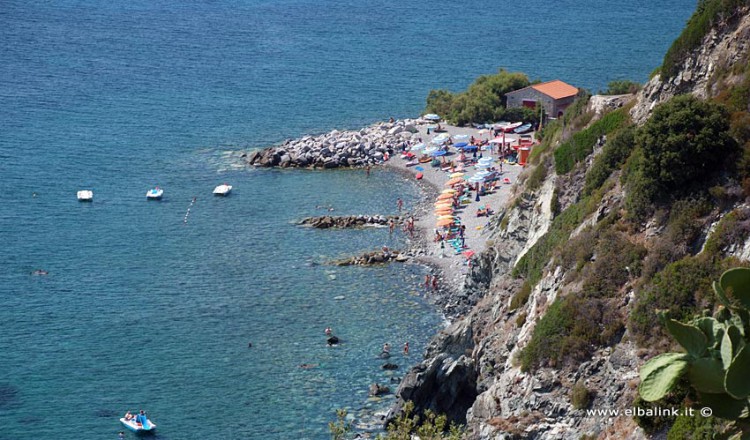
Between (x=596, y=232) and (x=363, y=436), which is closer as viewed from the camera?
(x=596, y=232)

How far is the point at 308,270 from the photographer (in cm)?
8025

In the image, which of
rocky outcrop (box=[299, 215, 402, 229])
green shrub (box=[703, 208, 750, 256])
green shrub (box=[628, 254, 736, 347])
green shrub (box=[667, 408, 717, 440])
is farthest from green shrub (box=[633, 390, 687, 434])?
rocky outcrop (box=[299, 215, 402, 229])

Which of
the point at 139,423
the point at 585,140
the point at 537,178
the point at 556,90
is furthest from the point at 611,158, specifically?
the point at 556,90

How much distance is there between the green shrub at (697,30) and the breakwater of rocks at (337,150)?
6488 centimetres

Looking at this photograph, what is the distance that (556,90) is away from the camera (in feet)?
378

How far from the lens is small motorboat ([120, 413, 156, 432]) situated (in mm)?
55750

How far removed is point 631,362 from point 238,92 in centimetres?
12088

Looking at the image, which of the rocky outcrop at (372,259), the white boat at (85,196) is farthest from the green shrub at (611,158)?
Result: the white boat at (85,196)

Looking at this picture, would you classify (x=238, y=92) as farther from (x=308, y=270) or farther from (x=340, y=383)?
(x=340, y=383)

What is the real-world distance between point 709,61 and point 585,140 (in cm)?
872

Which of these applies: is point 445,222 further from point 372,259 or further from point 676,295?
point 676,295

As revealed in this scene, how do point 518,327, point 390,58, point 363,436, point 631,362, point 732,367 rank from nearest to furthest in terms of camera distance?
point 732,367, point 631,362, point 518,327, point 363,436, point 390,58

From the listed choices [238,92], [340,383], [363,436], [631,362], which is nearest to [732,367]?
[631,362]

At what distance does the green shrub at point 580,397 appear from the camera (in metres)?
34.7
